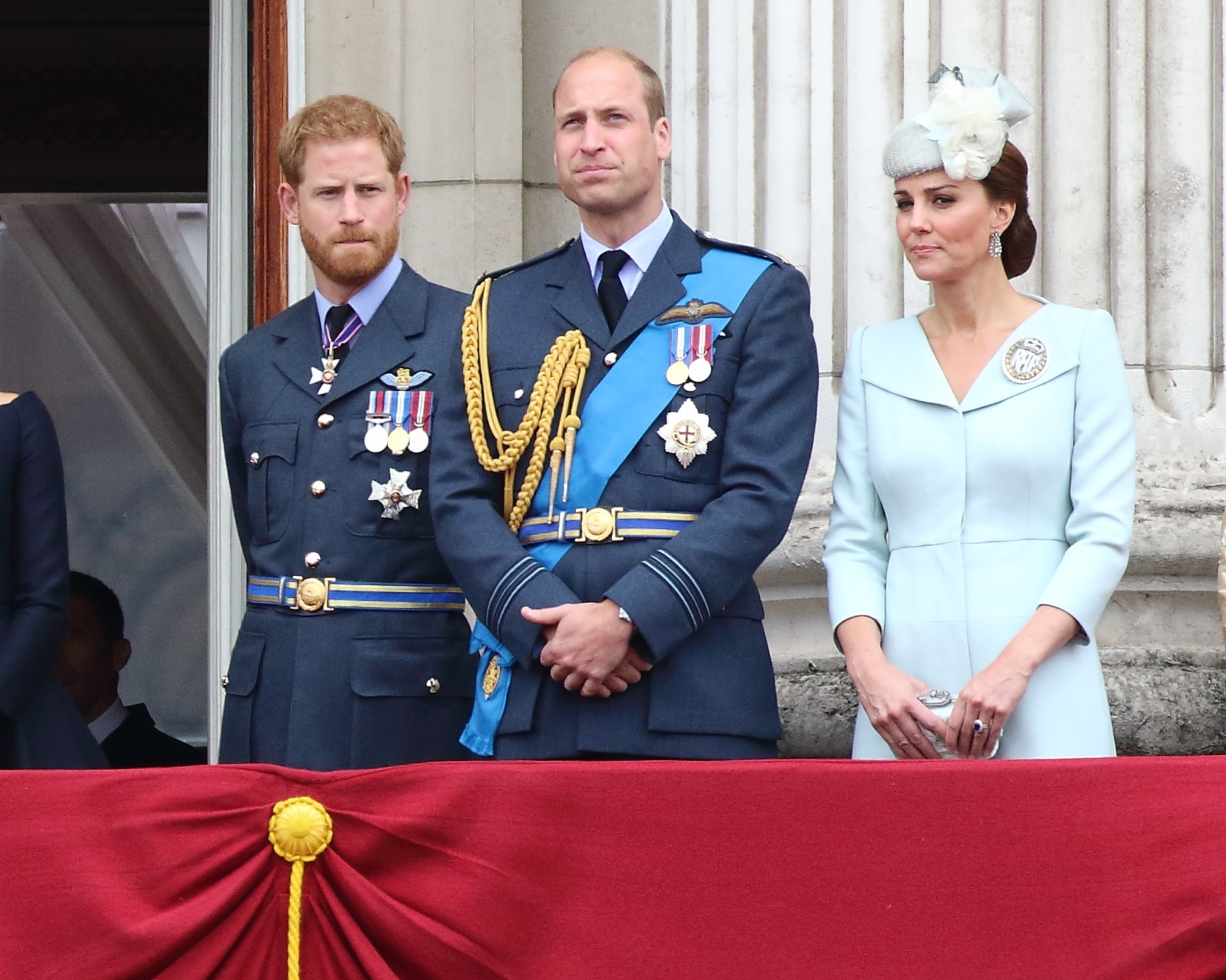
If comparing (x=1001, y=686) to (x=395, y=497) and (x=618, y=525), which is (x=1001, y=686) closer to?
(x=618, y=525)

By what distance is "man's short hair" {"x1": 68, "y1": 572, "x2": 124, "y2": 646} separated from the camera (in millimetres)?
6633

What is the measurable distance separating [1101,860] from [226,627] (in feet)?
9.00

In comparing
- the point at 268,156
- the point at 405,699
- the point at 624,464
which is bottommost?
the point at 405,699

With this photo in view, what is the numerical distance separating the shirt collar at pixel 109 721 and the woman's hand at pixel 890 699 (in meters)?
3.39

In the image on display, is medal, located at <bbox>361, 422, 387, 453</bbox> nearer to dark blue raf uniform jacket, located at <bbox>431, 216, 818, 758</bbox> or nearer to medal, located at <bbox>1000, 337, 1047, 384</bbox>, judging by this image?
dark blue raf uniform jacket, located at <bbox>431, 216, 818, 758</bbox>

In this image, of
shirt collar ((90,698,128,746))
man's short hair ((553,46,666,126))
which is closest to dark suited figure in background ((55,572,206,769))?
shirt collar ((90,698,128,746))

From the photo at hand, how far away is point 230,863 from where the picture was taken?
2.82 metres

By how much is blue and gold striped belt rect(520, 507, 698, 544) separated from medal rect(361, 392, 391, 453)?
1.67ft

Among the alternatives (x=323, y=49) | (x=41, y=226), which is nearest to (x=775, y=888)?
(x=323, y=49)

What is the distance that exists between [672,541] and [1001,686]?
19.2 inches

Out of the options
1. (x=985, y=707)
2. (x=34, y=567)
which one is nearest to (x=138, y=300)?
(x=34, y=567)

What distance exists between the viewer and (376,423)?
3.65 meters

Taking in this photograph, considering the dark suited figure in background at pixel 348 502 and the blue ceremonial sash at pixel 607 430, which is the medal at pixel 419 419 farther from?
the blue ceremonial sash at pixel 607 430

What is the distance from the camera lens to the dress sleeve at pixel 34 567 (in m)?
3.99
